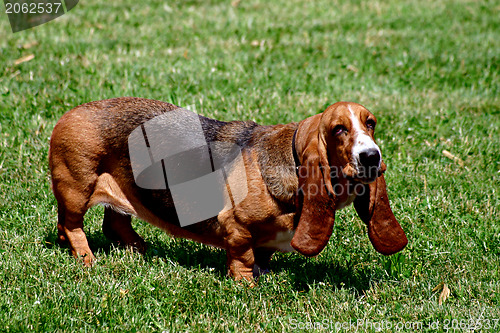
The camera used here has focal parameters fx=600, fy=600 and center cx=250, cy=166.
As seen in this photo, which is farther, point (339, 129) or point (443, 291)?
point (443, 291)

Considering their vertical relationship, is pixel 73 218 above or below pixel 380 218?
below

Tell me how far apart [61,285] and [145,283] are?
58 centimetres

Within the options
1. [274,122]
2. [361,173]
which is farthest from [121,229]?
[274,122]

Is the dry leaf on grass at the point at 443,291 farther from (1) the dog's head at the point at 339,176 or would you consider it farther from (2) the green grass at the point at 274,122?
(1) the dog's head at the point at 339,176

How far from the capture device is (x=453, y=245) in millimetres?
4887

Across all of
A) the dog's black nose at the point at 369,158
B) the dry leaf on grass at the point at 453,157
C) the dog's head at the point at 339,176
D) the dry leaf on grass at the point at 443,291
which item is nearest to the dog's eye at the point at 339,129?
the dog's head at the point at 339,176

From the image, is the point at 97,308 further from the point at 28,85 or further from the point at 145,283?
the point at 28,85

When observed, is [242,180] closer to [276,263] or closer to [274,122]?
[276,263]

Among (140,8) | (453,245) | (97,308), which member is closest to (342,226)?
(453,245)

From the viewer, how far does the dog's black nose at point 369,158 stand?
3.49m

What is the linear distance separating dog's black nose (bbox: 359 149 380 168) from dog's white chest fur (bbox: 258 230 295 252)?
32.9 inches

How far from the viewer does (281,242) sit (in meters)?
4.23

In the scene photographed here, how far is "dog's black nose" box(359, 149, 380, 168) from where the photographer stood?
3.49 meters

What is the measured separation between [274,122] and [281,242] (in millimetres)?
2742
